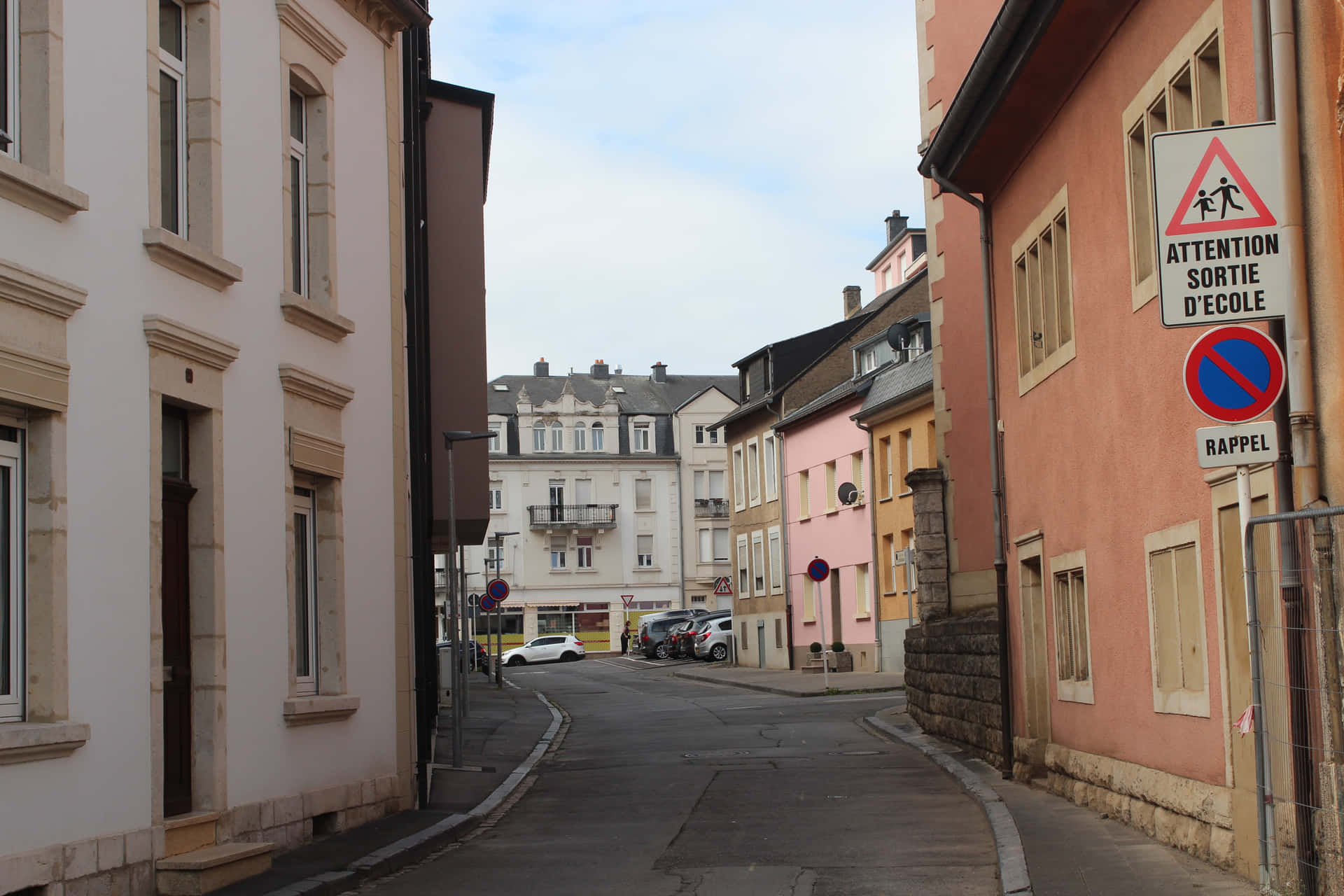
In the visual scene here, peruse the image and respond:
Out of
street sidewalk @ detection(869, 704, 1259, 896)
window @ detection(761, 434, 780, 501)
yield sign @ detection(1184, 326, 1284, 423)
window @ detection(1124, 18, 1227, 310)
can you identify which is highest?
window @ detection(761, 434, 780, 501)

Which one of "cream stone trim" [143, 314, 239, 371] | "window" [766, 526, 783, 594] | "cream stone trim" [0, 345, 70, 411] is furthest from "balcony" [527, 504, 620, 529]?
"cream stone trim" [0, 345, 70, 411]

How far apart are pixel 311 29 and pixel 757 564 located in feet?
142

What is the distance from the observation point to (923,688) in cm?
2234

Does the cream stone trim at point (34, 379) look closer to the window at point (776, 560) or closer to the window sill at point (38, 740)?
the window sill at point (38, 740)

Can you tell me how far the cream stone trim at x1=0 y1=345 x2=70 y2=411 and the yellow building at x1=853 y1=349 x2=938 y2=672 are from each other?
100 feet

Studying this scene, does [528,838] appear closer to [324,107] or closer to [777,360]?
[324,107]

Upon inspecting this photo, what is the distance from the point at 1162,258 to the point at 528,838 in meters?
8.05

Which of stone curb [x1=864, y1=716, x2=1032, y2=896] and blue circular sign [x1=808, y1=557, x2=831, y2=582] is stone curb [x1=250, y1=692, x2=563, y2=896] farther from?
blue circular sign [x1=808, y1=557, x2=831, y2=582]

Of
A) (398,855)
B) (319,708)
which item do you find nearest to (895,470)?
(319,708)

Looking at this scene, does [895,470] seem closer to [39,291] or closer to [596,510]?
[39,291]

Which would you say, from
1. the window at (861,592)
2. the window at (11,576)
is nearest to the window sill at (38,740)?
the window at (11,576)

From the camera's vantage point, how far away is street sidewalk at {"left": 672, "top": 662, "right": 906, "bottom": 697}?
34.5 metres

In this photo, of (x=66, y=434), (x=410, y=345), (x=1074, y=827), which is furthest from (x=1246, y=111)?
(x=410, y=345)

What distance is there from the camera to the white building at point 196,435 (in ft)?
29.6
